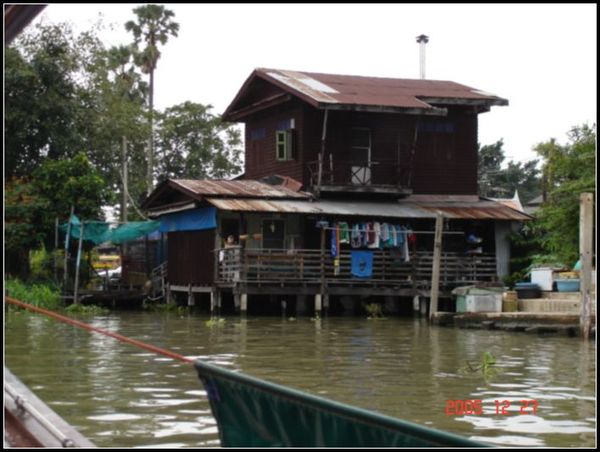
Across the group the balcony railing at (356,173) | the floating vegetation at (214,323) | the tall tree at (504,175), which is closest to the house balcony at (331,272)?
the balcony railing at (356,173)

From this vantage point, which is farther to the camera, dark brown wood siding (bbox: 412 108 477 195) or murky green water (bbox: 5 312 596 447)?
dark brown wood siding (bbox: 412 108 477 195)

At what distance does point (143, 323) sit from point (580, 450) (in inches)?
583

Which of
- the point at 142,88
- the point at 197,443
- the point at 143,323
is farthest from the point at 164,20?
the point at 197,443

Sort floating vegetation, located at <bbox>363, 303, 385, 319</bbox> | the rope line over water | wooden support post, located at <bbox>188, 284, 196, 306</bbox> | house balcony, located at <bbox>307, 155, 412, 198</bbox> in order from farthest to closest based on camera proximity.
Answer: wooden support post, located at <bbox>188, 284, 196, 306</bbox>
house balcony, located at <bbox>307, 155, 412, 198</bbox>
floating vegetation, located at <bbox>363, 303, 385, 319</bbox>
the rope line over water

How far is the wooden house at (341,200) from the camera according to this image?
24.2 meters

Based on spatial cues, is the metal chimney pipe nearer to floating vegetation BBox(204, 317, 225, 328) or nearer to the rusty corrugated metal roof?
the rusty corrugated metal roof

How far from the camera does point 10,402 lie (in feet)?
20.7

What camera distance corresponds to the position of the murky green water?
320 inches

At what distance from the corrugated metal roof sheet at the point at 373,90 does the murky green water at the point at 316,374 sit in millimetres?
7315

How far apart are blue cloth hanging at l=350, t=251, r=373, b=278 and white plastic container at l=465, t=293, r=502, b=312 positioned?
3836 millimetres

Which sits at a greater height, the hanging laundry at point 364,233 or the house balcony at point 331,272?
the hanging laundry at point 364,233

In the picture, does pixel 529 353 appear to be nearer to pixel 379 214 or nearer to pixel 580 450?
pixel 580 450

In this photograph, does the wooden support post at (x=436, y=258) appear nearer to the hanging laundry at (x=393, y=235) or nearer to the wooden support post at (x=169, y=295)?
the hanging laundry at (x=393, y=235)

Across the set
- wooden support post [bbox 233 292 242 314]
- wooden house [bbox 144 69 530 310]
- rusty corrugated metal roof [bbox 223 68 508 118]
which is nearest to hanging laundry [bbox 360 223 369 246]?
wooden house [bbox 144 69 530 310]
